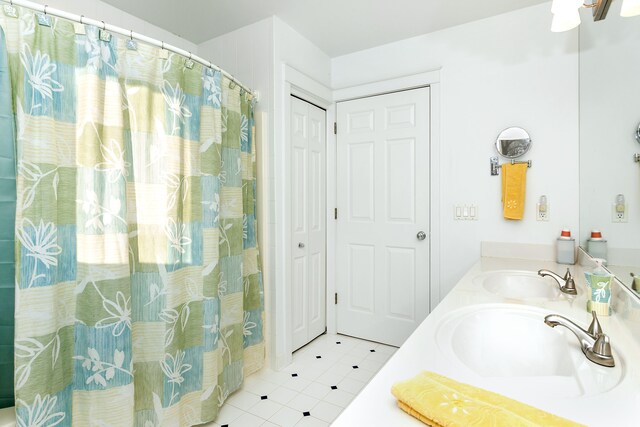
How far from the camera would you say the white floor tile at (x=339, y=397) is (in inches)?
76.0

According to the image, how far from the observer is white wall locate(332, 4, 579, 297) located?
6.80ft

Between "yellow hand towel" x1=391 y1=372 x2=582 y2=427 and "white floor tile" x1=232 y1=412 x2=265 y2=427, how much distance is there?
55.6 inches

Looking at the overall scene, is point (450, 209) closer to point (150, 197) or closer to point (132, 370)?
point (150, 197)

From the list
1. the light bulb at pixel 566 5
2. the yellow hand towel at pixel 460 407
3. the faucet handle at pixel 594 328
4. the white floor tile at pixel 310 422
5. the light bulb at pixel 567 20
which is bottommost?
the white floor tile at pixel 310 422

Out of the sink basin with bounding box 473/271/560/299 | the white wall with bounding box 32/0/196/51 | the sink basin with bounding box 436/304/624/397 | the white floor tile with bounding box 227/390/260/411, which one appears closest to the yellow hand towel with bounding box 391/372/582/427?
the sink basin with bounding box 436/304/624/397

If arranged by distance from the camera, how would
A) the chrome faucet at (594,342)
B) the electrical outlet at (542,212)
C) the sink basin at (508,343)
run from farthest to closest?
the electrical outlet at (542,212) → the sink basin at (508,343) → the chrome faucet at (594,342)

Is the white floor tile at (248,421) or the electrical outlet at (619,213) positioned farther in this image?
the white floor tile at (248,421)

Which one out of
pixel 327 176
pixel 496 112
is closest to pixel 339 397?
pixel 327 176

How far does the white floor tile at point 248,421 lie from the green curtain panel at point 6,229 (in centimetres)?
98

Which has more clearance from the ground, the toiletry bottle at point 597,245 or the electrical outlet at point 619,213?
the electrical outlet at point 619,213

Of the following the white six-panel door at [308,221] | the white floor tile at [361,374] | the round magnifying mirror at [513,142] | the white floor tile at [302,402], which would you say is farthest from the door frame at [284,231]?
the round magnifying mirror at [513,142]

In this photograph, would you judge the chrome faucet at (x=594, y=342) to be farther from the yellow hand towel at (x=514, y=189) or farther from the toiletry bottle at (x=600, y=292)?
the yellow hand towel at (x=514, y=189)

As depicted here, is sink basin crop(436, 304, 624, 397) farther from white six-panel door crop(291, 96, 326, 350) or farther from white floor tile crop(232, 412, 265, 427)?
white six-panel door crop(291, 96, 326, 350)

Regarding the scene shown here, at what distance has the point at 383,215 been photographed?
2.71m
